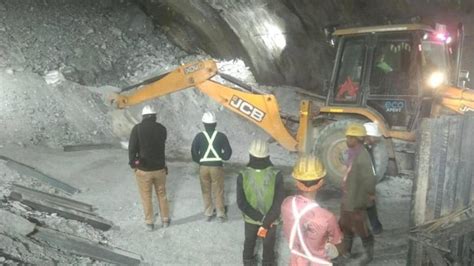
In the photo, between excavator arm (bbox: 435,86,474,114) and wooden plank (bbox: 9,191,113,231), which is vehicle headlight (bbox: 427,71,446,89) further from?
wooden plank (bbox: 9,191,113,231)

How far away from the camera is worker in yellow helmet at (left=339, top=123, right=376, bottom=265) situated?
5.62 metres

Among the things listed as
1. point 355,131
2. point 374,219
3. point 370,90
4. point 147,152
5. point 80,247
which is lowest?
point 80,247

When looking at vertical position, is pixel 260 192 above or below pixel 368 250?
above

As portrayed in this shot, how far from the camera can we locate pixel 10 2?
51.7 feet

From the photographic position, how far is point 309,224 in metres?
3.85

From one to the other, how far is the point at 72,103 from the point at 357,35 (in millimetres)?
7535

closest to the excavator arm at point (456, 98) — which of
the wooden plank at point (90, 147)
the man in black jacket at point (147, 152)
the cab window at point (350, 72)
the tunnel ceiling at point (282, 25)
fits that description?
the cab window at point (350, 72)

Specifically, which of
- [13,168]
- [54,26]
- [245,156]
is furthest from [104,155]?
[54,26]

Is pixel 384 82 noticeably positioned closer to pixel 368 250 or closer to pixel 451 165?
pixel 368 250

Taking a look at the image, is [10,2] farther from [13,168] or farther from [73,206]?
[73,206]

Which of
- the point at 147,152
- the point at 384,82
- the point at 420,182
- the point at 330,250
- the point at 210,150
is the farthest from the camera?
the point at 384,82

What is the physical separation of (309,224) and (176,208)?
4.32 m


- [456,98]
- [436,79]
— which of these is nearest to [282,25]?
[436,79]

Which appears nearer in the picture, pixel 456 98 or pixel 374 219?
pixel 374 219
